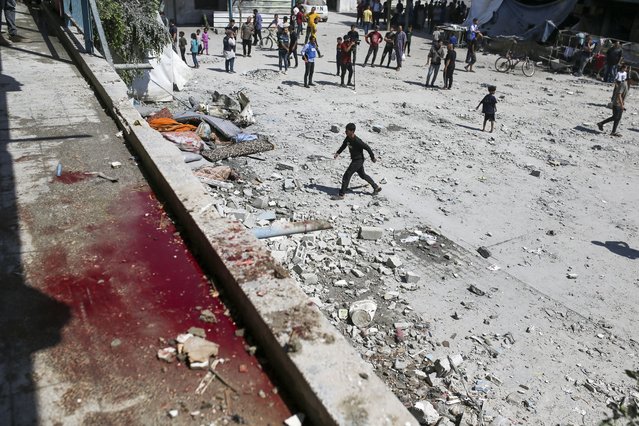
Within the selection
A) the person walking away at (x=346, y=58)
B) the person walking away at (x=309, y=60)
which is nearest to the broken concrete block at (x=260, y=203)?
the person walking away at (x=309, y=60)

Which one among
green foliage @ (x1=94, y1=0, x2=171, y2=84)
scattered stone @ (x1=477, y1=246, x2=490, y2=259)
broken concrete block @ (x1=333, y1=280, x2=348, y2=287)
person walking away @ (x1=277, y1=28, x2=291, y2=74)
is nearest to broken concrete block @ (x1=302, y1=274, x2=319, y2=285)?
broken concrete block @ (x1=333, y1=280, x2=348, y2=287)

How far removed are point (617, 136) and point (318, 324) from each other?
1396 centimetres

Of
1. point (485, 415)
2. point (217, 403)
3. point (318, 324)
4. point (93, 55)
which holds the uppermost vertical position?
point (93, 55)

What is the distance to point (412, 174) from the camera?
10688 mm

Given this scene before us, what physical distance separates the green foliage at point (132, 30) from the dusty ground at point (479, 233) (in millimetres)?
3031

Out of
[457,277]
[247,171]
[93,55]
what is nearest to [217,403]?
[457,277]

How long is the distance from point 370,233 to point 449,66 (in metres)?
11.4

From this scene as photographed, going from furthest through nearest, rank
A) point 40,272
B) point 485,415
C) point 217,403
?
point 485,415 → point 40,272 → point 217,403

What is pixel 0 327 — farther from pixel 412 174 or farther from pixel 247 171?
pixel 412 174

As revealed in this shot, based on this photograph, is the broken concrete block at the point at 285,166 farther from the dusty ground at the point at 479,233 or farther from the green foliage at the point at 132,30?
the green foliage at the point at 132,30

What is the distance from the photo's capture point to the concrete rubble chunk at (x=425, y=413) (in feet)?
15.6

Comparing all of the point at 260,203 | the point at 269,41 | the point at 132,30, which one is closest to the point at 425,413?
the point at 260,203

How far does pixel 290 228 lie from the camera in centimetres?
780

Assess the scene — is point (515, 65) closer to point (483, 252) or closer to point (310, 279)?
point (483, 252)
